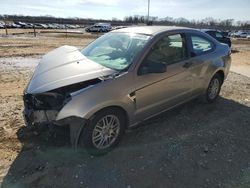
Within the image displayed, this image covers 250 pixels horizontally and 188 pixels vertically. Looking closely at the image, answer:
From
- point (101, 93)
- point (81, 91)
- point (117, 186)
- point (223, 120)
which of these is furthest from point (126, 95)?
point (223, 120)

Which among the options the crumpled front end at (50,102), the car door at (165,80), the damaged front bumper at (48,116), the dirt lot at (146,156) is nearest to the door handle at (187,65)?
the car door at (165,80)

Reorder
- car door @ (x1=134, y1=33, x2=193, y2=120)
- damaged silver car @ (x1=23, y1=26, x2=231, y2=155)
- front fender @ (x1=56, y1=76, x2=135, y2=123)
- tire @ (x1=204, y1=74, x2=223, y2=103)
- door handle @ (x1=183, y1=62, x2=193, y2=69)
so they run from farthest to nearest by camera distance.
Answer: tire @ (x1=204, y1=74, x2=223, y2=103), door handle @ (x1=183, y1=62, x2=193, y2=69), car door @ (x1=134, y1=33, x2=193, y2=120), damaged silver car @ (x1=23, y1=26, x2=231, y2=155), front fender @ (x1=56, y1=76, x2=135, y2=123)

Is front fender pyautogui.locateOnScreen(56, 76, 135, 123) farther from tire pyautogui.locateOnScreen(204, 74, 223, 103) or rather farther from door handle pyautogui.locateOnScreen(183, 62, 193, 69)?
tire pyautogui.locateOnScreen(204, 74, 223, 103)

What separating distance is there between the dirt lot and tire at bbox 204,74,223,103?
55cm

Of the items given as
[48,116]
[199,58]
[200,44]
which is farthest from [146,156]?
[200,44]

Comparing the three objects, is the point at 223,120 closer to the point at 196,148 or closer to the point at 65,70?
the point at 196,148

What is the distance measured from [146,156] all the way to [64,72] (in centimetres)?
162

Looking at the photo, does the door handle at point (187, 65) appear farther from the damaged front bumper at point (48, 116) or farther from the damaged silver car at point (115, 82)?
the damaged front bumper at point (48, 116)

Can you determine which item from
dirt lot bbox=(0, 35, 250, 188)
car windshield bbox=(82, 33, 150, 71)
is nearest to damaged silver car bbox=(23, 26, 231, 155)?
car windshield bbox=(82, 33, 150, 71)

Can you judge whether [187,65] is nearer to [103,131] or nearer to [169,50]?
[169,50]

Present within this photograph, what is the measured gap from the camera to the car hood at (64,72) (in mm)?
3359

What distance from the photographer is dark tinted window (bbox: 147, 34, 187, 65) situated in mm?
4051

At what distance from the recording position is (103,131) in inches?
139

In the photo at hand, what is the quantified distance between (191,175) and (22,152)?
228cm
